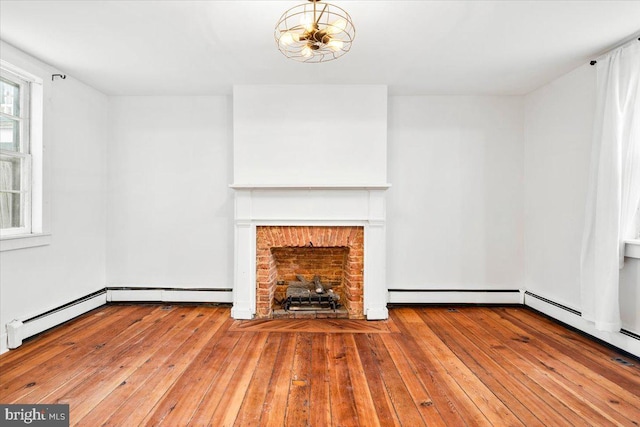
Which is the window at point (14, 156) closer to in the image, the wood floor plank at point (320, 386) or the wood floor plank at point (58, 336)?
the wood floor plank at point (58, 336)

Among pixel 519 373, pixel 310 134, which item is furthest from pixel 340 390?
pixel 310 134

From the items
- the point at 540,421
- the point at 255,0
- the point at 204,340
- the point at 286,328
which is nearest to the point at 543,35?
the point at 255,0

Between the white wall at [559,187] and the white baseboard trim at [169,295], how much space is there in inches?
145

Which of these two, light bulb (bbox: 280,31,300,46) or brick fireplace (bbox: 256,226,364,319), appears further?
brick fireplace (bbox: 256,226,364,319)

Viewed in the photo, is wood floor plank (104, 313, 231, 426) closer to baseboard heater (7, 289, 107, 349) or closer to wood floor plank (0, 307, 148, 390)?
wood floor plank (0, 307, 148, 390)

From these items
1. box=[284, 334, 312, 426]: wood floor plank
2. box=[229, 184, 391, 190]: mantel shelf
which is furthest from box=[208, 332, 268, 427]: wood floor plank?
box=[229, 184, 391, 190]: mantel shelf

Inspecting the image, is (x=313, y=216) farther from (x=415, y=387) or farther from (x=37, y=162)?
(x=37, y=162)

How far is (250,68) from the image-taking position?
343cm

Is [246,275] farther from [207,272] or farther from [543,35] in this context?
[543,35]

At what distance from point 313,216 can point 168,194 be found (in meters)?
1.88

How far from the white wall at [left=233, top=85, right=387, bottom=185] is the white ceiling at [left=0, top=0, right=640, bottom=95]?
17 centimetres

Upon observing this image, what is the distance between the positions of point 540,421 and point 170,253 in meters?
3.94

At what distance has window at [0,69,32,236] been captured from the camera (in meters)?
3.06

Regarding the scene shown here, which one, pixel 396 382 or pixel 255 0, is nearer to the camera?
pixel 255 0
